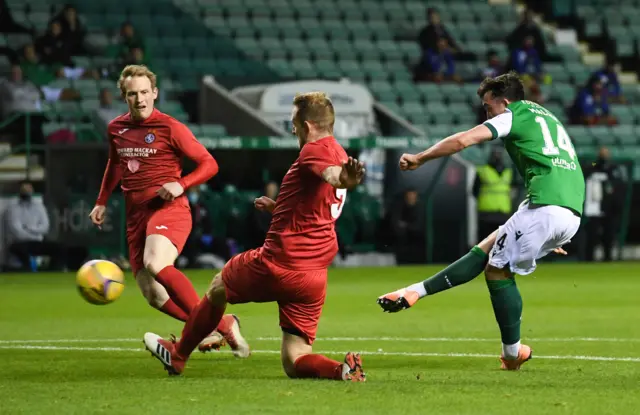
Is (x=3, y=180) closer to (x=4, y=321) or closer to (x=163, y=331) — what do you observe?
(x=4, y=321)

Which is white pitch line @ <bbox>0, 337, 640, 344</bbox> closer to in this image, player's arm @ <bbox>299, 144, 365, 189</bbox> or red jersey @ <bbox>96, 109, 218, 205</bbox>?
→ red jersey @ <bbox>96, 109, 218, 205</bbox>

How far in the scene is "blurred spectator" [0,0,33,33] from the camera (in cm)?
2556

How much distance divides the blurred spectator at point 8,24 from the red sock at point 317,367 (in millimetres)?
18772

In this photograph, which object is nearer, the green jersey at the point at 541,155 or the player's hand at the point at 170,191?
the green jersey at the point at 541,155

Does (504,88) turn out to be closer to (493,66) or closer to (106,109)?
(106,109)

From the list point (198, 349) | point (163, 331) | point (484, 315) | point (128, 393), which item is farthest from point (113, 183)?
point (484, 315)

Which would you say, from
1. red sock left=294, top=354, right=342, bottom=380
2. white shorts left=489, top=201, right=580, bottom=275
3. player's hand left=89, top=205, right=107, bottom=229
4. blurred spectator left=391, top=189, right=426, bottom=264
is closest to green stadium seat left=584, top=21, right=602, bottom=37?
blurred spectator left=391, top=189, right=426, bottom=264

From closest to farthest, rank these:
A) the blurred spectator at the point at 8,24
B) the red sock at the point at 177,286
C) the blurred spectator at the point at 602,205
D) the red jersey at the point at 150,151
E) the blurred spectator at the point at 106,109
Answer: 1. the red sock at the point at 177,286
2. the red jersey at the point at 150,151
3. the blurred spectator at the point at 106,109
4. the blurred spectator at the point at 602,205
5. the blurred spectator at the point at 8,24

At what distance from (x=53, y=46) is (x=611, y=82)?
12.0 metres

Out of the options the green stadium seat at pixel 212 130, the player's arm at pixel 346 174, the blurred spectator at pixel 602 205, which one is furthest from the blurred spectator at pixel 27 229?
the player's arm at pixel 346 174

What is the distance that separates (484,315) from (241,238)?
906 cm

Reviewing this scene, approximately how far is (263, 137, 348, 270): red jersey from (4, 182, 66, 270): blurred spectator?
543 inches

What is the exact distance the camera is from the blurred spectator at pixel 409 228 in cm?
2328

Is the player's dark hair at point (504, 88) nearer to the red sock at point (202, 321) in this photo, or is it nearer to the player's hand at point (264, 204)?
the player's hand at point (264, 204)
